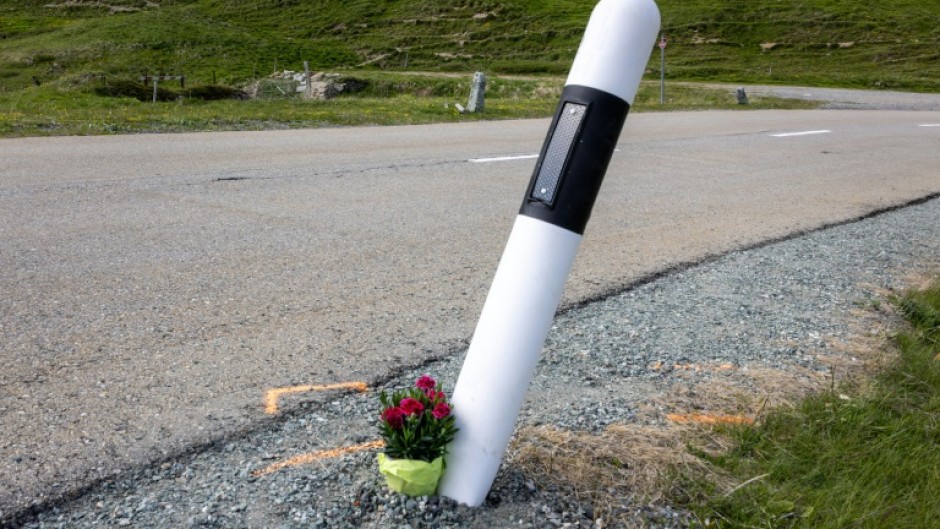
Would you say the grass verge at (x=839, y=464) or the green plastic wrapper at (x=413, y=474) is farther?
the grass verge at (x=839, y=464)

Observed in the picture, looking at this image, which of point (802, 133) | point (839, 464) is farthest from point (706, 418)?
point (802, 133)

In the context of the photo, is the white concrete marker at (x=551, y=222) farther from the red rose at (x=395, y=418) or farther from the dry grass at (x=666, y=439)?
the dry grass at (x=666, y=439)

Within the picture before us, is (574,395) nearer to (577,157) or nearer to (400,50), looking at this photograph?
(577,157)

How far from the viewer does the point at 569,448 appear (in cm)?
270

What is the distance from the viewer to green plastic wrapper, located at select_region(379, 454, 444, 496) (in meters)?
2.29

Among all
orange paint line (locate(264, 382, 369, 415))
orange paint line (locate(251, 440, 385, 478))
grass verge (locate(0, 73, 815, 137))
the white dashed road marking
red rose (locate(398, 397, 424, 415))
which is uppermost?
red rose (locate(398, 397, 424, 415))

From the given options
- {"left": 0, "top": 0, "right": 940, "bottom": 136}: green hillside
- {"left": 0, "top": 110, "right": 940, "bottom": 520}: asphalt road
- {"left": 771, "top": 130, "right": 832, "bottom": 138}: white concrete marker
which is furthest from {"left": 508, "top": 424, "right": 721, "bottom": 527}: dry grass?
{"left": 771, "top": 130, "right": 832, "bottom": 138}: white concrete marker

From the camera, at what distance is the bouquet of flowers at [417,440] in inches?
89.6

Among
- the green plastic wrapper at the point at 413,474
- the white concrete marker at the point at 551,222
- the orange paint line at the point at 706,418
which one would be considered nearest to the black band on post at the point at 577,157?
the white concrete marker at the point at 551,222

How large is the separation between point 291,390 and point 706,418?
1468 millimetres

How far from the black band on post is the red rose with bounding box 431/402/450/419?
21.0 inches

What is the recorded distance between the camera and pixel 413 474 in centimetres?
230

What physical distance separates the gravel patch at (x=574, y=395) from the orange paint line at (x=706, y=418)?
16 cm

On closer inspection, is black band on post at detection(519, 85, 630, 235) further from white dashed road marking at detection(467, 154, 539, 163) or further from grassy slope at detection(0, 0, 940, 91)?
grassy slope at detection(0, 0, 940, 91)
